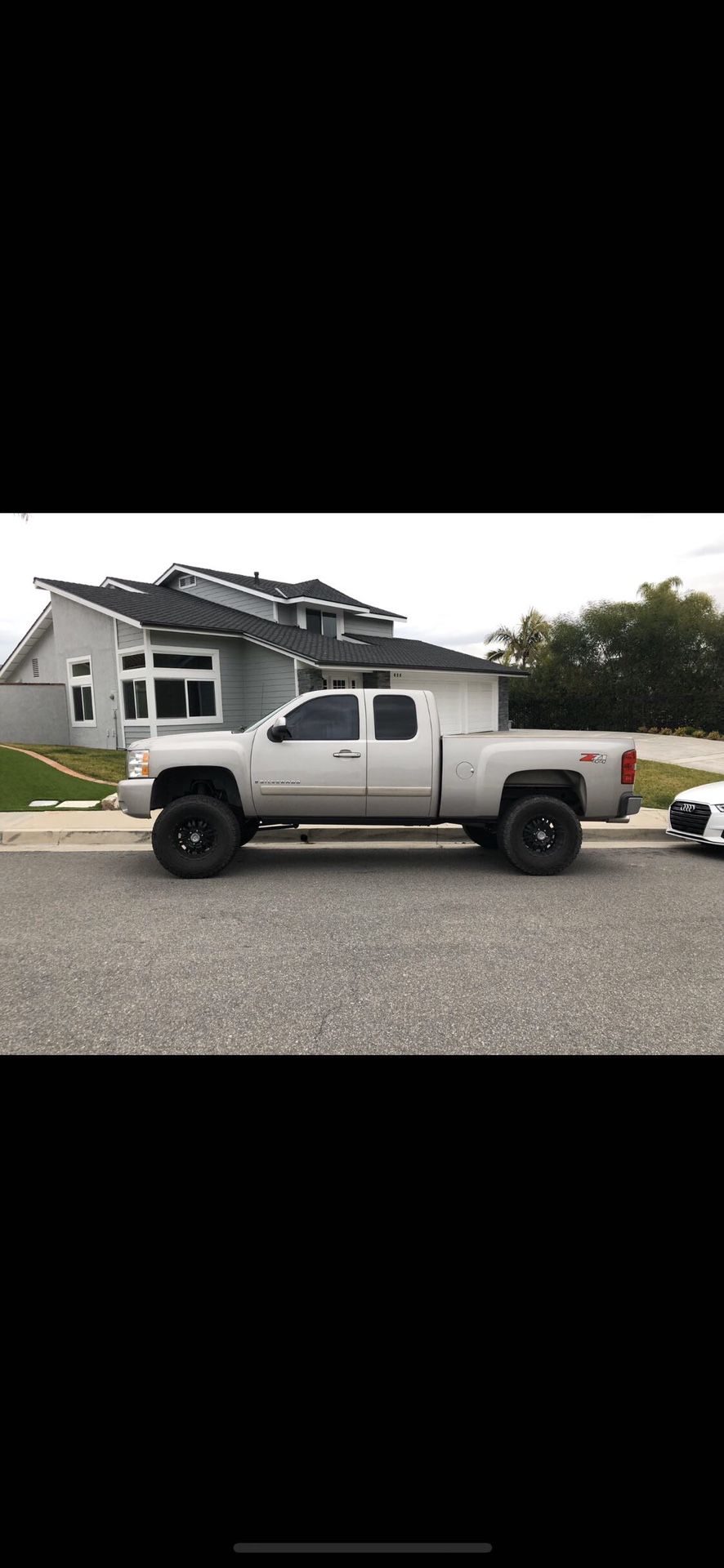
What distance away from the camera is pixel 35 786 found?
14.6m

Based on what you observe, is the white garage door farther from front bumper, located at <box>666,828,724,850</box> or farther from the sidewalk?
front bumper, located at <box>666,828,724,850</box>

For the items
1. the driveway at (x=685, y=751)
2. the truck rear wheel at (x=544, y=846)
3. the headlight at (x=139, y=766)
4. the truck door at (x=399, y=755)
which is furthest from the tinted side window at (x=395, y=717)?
the driveway at (x=685, y=751)

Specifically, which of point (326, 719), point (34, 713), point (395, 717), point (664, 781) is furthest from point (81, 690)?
point (395, 717)

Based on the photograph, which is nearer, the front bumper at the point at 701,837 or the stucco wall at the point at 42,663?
the front bumper at the point at 701,837

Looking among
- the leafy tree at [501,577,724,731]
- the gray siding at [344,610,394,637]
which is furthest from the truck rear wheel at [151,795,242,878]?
the leafy tree at [501,577,724,731]

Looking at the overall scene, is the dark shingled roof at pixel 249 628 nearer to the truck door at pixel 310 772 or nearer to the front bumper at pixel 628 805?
the truck door at pixel 310 772

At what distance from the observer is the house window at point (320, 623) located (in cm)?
2682

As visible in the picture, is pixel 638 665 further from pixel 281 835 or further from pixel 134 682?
pixel 281 835

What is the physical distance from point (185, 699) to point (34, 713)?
5654 millimetres

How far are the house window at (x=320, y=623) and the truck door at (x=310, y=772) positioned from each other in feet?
60.5
